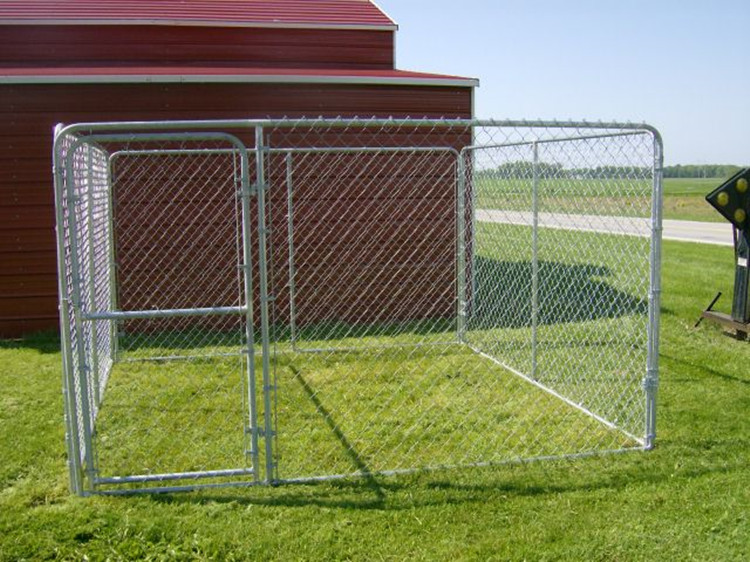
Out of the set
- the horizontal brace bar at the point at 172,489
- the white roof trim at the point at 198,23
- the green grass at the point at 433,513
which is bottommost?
the green grass at the point at 433,513

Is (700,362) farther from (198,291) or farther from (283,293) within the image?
(198,291)

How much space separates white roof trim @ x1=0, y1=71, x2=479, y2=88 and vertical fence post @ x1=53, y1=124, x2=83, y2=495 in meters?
4.46

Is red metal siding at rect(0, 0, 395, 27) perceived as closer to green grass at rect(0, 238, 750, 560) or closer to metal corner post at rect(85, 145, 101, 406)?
metal corner post at rect(85, 145, 101, 406)

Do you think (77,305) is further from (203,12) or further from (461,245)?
(203,12)

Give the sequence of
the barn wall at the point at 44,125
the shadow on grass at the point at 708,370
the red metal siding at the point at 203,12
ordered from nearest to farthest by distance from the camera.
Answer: the shadow on grass at the point at 708,370 → the barn wall at the point at 44,125 → the red metal siding at the point at 203,12

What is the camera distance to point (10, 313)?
8.45m

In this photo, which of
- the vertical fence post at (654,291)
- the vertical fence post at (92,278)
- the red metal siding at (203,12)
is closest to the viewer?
the vertical fence post at (654,291)

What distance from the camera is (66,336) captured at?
13.2 feet

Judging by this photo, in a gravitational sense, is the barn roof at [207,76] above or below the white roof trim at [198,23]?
below

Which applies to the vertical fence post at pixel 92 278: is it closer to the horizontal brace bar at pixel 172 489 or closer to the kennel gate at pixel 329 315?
the kennel gate at pixel 329 315

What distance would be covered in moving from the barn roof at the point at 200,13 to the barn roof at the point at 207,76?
101 cm

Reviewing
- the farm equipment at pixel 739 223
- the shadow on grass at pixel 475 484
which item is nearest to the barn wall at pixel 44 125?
the farm equipment at pixel 739 223

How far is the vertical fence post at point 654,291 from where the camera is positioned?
176 inches

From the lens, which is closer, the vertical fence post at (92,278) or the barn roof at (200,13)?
the vertical fence post at (92,278)
